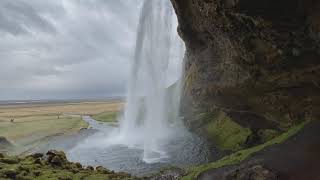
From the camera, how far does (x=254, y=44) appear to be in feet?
109

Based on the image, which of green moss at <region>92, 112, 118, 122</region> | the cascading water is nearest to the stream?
the cascading water

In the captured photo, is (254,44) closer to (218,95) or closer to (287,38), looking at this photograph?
(287,38)

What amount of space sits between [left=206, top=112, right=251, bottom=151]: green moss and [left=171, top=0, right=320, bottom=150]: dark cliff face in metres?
1.24

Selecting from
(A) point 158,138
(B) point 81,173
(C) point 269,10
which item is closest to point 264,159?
(C) point 269,10

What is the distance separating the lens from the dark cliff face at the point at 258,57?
2978cm

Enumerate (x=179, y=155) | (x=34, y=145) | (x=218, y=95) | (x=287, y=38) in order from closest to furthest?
(x=287, y=38)
(x=218, y=95)
(x=179, y=155)
(x=34, y=145)

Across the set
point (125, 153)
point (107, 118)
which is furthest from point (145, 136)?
point (107, 118)

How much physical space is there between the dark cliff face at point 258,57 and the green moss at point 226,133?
1244 mm

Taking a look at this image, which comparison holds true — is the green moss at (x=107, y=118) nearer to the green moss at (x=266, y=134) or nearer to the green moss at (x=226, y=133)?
the green moss at (x=226, y=133)

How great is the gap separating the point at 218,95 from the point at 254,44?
48.3 feet

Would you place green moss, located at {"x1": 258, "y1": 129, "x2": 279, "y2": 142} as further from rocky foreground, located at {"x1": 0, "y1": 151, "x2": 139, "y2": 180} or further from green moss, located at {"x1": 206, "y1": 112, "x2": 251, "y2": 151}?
rocky foreground, located at {"x1": 0, "y1": 151, "x2": 139, "y2": 180}

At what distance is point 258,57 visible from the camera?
112ft

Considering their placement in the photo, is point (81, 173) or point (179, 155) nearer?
point (81, 173)

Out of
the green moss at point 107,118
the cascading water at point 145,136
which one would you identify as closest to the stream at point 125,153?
the cascading water at point 145,136
